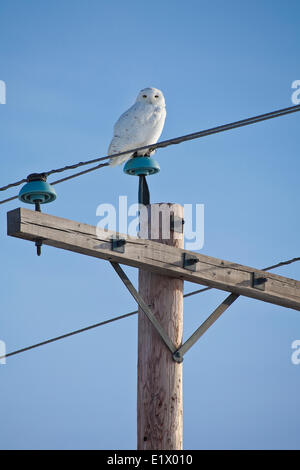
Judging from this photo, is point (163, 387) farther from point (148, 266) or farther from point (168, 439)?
point (148, 266)

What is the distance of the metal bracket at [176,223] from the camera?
615 centimetres

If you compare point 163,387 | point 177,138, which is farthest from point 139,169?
point 163,387

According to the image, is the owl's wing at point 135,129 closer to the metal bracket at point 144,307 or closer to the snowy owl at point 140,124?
the snowy owl at point 140,124

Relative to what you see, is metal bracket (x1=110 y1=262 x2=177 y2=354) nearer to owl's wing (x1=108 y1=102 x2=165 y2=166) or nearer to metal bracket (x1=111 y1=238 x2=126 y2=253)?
metal bracket (x1=111 y1=238 x2=126 y2=253)

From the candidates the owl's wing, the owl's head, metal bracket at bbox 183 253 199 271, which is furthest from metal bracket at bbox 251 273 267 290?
the owl's head

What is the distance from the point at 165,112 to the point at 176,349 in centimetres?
322

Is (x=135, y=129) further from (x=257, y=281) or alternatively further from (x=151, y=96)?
(x=257, y=281)

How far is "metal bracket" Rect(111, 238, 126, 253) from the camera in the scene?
222 inches

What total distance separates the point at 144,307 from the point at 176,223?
663 mm

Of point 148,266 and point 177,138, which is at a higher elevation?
point 177,138

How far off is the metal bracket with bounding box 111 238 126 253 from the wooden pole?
415 mm

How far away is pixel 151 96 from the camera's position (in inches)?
336
